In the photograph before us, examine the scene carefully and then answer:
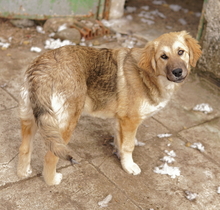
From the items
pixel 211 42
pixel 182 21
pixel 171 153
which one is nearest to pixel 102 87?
pixel 171 153

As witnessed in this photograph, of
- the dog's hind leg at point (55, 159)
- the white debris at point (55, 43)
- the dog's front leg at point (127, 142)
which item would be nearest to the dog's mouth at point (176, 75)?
the dog's front leg at point (127, 142)

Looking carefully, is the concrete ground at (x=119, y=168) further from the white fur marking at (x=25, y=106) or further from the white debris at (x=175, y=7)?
the white debris at (x=175, y=7)

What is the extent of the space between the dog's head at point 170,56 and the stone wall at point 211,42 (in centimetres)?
238

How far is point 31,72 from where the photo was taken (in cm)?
358

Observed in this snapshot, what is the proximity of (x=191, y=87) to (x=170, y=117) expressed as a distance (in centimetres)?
107

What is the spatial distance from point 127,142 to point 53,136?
1274 millimetres

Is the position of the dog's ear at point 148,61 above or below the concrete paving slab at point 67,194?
above

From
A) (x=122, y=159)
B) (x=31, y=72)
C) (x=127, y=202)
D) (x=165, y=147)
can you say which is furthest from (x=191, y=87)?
(x=31, y=72)

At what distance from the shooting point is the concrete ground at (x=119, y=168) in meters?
3.91

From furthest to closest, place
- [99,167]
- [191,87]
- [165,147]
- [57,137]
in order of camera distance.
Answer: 1. [191,87]
2. [165,147]
3. [99,167]
4. [57,137]

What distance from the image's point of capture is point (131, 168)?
4375 mm

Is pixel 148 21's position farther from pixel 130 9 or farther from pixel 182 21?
pixel 182 21

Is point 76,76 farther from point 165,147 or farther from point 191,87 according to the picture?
point 191,87

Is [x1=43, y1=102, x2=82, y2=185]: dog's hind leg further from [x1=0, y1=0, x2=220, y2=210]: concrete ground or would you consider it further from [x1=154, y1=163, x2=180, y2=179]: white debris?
[x1=154, y1=163, x2=180, y2=179]: white debris
